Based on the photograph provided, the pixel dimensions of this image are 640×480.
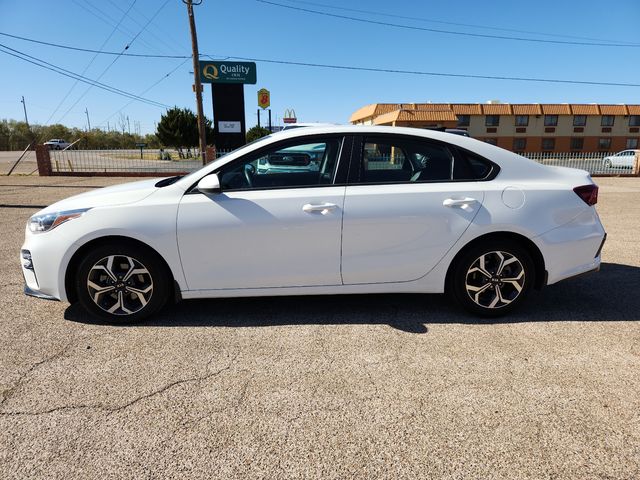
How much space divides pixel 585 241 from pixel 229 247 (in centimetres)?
295

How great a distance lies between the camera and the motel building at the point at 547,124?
5094 cm

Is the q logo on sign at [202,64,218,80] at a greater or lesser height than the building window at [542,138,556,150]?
greater

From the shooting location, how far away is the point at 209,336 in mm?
3373

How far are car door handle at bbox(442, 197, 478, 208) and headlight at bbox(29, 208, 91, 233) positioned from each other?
9.41 feet

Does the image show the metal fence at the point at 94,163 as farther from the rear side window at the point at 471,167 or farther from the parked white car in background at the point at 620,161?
the parked white car in background at the point at 620,161

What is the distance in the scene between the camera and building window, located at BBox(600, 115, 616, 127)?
53.1m

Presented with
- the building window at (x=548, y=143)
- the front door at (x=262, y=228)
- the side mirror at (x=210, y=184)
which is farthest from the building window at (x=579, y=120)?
the side mirror at (x=210, y=184)

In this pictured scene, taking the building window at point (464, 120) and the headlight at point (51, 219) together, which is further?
the building window at point (464, 120)

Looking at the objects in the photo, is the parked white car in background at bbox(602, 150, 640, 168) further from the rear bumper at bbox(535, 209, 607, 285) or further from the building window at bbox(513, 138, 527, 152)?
the building window at bbox(513, 138, 527, 152)

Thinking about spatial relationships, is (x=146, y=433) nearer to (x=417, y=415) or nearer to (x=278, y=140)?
(x=417, y=415)

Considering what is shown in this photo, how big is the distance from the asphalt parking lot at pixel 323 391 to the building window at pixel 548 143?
185 ft

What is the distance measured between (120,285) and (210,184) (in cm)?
111

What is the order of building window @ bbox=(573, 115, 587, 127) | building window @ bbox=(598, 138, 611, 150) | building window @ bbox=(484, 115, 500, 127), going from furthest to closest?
1. building window @ bbox=(598, 138, 611, 150)
2. building window @ bbox=(573, 115, 587, 127)
3. building window @ bbox=(484, 115, 500, 127)

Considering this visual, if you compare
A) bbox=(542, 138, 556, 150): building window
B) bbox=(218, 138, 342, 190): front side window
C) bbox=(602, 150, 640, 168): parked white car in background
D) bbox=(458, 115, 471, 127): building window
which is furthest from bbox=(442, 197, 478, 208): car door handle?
bbox=(542, 138, 556, 150): building window
